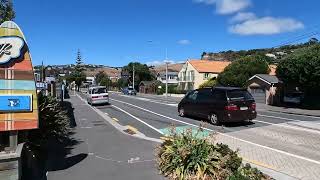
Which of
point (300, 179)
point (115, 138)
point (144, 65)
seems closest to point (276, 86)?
point (115, 138)

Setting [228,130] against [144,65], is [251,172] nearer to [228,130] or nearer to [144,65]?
[228,130]

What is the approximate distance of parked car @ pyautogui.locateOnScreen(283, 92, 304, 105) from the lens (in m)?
37.0

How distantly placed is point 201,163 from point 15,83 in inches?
150

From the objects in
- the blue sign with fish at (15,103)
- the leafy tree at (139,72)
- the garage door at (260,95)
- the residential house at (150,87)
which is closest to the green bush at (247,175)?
the blue sign with fish at (15,103)

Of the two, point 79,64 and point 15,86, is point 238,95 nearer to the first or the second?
point 15,86

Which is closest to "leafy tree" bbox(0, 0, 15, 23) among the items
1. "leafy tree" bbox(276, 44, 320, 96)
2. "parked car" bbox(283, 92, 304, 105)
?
"leafy tree" bbox(276, 44, 320, 96)

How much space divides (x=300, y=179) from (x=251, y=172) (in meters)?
1.32

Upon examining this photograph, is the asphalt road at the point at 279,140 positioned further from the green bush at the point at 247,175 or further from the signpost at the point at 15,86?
the signpost at the point at 15,86

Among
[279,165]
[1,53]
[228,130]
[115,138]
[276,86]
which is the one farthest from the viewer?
[276,86]

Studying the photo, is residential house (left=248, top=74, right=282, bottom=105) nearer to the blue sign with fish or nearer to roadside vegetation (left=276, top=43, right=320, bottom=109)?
roadside vegetation (left=276, top=43, right=320, bottom=109)

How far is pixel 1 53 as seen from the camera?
7.37 meters

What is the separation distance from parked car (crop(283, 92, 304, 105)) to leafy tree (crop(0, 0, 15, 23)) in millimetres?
29605

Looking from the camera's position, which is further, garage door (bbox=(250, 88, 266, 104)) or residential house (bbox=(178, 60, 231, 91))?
residential house (bbox=(178, 60, 231, 91))

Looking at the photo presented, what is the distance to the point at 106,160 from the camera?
31.9 feet
